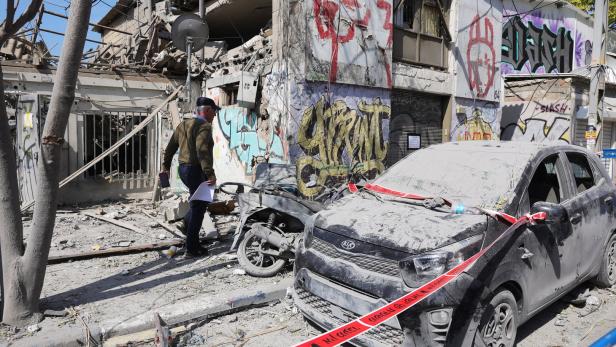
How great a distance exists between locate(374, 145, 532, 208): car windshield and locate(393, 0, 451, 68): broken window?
6506 mm

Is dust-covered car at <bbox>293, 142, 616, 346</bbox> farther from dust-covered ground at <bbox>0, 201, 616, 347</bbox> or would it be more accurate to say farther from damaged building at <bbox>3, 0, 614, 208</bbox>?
damaged building at <bbox>3, 0, 614, 208</bbox>

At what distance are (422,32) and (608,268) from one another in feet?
25.3

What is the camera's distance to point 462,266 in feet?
9.41

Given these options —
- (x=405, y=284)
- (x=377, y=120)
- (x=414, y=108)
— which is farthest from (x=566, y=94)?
(x=405, y=284)

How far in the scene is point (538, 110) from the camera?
13.3 meters

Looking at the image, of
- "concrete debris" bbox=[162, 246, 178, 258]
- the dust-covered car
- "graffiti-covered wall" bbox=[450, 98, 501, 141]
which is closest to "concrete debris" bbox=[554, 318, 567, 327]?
the dust-covered car

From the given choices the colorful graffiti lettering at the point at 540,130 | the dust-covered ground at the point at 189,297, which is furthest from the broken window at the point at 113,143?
the colorful graffiti lettering at the point at 540,130

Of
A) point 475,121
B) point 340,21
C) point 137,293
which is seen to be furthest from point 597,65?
point 137,293

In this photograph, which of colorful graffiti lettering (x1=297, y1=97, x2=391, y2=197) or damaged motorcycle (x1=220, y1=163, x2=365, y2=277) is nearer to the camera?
damaged motorcycle (x1=220, y1=163, x2=365, y2=277)

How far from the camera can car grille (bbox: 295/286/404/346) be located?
9.44ft

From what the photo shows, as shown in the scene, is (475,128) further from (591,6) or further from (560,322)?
(591,6)

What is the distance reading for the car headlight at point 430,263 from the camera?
2881 millimetres

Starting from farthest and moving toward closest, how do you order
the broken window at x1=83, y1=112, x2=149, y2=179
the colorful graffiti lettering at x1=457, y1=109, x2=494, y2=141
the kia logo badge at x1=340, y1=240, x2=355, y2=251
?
the colorful graffiti lettering at x1=457, y1=109, x2=494, y2=141 → the broken window at x1=83, y1=112, x2=149, y2=179 → the kia logo badge at x1=340, y1=240, x2=355, y2=251

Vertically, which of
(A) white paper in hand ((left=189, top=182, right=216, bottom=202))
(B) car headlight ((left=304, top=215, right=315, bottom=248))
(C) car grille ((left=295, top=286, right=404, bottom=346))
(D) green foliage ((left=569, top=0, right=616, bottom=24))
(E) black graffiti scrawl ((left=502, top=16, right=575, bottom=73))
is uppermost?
(D) green foliage ((left=569, top=0, right=616, bottom=24))
